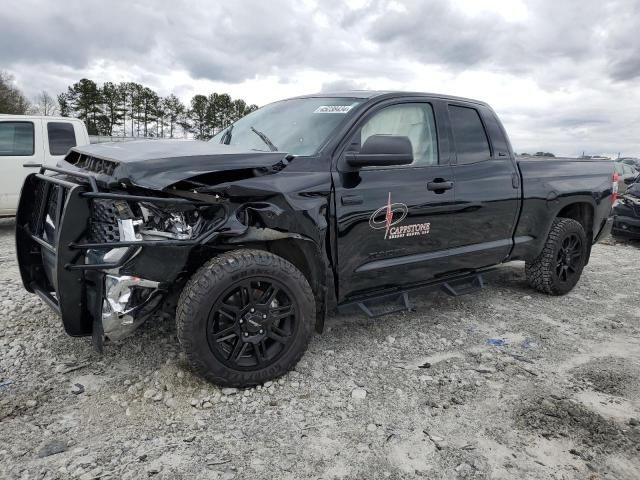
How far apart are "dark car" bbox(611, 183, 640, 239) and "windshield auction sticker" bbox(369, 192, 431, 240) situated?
6.79m

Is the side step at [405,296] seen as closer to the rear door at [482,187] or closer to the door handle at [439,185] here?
the rear door at [482,187]

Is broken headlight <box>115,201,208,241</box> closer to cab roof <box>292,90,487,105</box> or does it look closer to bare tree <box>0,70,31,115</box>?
cab roof <box>292,90,487,105</box>

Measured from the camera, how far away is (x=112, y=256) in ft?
8.66

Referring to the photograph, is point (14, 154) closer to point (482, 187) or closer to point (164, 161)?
point (164, 161)

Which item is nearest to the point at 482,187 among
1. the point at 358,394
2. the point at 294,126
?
the point at 294,126

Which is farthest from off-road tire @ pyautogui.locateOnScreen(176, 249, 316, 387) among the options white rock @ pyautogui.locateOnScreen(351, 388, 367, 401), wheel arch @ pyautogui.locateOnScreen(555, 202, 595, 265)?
wheel arch @ pyautogui.locateOnScreen(555, 202, 595, 265)

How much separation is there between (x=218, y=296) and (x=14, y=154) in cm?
656

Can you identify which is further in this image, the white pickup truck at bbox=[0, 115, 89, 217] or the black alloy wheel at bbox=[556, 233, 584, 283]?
the white pickup truck at bbox=[0, 115, 89, 217]

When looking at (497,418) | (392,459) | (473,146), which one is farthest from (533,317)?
(392,459)

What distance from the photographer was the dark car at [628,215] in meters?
8.80

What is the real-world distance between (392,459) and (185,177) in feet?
5.84

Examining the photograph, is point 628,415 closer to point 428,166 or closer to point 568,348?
point 568,348

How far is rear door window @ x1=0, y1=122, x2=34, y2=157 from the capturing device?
24.8ft

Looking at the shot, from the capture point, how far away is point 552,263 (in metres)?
4.93
